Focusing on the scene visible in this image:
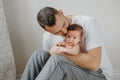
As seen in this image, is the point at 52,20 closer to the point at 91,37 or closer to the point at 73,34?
the point at 73,34

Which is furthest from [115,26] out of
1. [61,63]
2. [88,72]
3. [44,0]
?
[61,63]

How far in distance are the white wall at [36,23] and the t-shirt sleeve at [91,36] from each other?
555 mm

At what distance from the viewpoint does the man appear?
3.79ft

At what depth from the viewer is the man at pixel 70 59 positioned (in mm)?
1154

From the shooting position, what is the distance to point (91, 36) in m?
1.27

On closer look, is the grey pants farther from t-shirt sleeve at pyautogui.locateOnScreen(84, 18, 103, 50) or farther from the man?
t-shirt sleeve at pyautogui.locateOnScreen(84, 18, 103, 50)

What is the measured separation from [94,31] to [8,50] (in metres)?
0.74

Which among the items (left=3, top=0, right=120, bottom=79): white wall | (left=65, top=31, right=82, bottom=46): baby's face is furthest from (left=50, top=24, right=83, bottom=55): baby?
(left=3, top=0, right=120, bottom=79): white wall

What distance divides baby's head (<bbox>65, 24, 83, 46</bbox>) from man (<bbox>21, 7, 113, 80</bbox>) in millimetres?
28

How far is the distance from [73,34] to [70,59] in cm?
14

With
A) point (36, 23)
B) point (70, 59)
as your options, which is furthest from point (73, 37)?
point (36, 23)

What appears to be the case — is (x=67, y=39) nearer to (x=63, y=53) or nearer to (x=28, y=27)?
(x=63, y=53)

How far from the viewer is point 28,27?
73.4 inches

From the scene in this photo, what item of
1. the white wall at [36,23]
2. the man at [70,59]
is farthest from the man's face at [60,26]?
the white wall at [36,23]
